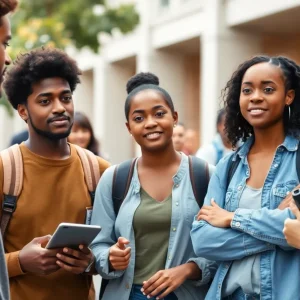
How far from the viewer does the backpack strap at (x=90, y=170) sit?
16.6ft

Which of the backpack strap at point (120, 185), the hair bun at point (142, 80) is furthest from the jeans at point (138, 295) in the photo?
the hair bun at point (142, 80)

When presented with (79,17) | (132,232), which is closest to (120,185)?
(132,232)

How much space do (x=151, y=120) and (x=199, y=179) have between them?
1.44 feet

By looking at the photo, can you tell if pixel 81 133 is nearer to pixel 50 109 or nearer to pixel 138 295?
pixel 50 109

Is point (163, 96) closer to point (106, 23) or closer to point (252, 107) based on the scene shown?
point (252, 107)

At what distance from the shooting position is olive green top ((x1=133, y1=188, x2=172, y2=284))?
4660 millimetres

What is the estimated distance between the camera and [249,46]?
19062mm

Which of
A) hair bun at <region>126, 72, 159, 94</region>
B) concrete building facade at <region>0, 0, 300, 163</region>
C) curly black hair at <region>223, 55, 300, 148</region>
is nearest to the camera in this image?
curly black hair at <region>223, 55, 300, 148</region>

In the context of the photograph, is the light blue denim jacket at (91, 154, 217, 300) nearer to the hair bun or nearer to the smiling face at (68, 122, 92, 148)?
the hair bun

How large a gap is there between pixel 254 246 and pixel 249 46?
1526cm

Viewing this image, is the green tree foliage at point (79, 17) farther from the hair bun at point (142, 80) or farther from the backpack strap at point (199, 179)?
the backpack strap at point (199, 179)

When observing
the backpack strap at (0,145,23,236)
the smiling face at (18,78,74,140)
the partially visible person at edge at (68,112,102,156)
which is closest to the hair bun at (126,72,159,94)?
the smiling face at (18,78,74,140)

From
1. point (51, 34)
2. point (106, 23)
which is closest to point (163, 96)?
point (51, 34)

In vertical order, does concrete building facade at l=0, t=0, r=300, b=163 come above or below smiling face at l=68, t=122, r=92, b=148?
above
